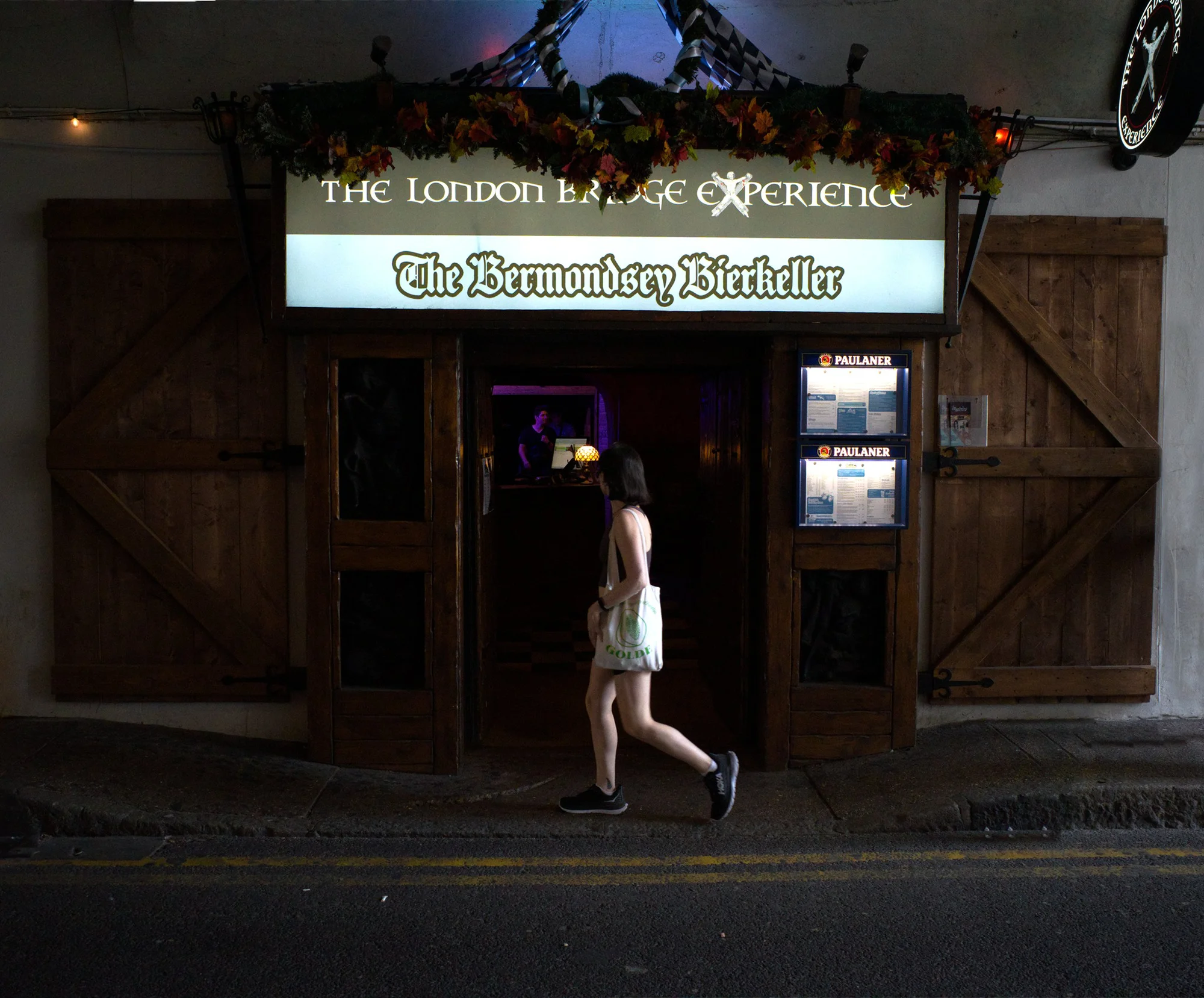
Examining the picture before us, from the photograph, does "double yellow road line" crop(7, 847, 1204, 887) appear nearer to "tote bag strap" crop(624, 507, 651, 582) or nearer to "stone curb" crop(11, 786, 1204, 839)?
"stone curb" crop(11, 786, 1204, 839)

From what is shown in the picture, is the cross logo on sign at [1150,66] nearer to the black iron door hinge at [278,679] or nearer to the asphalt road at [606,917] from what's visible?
the asphalt road at [606,917]

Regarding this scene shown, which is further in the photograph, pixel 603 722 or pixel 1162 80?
pixel 1162 80

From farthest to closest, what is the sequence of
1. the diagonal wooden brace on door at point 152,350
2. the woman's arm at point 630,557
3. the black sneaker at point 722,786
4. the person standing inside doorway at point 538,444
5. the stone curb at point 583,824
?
the person standing inside doorway at point 538,444 < the diagonal wooden brace on door at point 152,350 < the black sneaker at point 722,786 < the stone curb at point 583,824 < the woman's arm at point 630,557

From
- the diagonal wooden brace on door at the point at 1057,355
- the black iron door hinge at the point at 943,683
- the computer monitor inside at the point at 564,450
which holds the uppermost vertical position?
the diagonal wooden brace on door at the point at 1057,355

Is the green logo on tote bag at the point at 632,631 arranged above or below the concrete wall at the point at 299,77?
below

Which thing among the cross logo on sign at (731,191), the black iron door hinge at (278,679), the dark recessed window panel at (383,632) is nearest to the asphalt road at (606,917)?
the dark recessed window panel at (383,632)

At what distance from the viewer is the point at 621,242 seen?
18.6ft

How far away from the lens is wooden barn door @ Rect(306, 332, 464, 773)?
5.73 m

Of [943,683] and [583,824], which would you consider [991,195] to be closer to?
[943,683]

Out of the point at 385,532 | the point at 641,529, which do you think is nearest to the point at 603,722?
the point at 641,529

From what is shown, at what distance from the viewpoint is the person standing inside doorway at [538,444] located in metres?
13.7

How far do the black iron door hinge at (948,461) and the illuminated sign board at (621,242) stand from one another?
1.01m

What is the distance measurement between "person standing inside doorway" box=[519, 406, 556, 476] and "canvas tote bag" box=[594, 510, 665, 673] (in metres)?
8.66

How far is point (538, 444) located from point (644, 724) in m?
9.12
